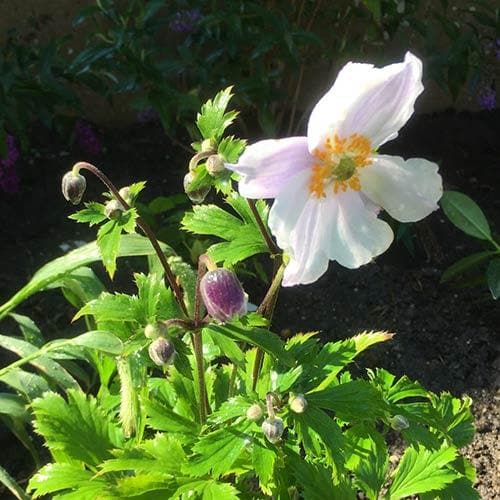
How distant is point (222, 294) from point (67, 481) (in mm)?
535

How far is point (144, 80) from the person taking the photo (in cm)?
232

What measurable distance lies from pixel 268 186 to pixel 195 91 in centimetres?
154

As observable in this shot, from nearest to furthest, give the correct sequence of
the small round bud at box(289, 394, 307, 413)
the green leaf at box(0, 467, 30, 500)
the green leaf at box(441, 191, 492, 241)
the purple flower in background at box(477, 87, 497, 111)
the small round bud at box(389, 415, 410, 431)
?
1. the small round bud at box(289, 394, 307, 413)
2. the small round bud at box(389, 415, 410, 431)
3. the green leaf at box(0, 467, 30, 500)
4. the green leaf at box(441, 191, 492, 241)
5. the purple flower in background at box(477, 87, 497, 111)

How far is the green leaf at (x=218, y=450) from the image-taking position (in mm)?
1143

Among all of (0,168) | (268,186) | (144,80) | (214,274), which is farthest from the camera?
(0,168)

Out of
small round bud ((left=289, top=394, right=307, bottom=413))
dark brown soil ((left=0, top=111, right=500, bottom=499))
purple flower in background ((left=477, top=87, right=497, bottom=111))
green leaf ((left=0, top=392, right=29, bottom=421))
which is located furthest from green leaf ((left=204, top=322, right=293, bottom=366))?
purple flower in background ((left=477, top=87, right=497, bottom=111))

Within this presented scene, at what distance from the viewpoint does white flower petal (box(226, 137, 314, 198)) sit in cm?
89

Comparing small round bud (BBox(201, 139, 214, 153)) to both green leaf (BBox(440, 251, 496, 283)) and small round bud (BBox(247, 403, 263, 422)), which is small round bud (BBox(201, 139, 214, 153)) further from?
green leaf (BBox(440, 251, 496, 283))

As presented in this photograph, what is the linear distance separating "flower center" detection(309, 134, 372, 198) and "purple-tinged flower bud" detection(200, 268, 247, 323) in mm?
166

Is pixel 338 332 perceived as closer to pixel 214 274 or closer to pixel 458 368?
pixel 458 368

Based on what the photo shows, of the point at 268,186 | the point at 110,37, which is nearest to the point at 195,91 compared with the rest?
the point at 110,37

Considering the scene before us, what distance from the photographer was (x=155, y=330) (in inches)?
42.7

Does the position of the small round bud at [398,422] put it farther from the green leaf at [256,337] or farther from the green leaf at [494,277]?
the green leaf at [494,277]

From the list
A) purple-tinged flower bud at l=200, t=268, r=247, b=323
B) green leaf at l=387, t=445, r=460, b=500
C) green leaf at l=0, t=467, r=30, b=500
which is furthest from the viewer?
green leaf at l=0, t=467, r=30, b=500
